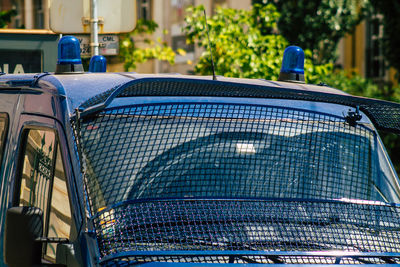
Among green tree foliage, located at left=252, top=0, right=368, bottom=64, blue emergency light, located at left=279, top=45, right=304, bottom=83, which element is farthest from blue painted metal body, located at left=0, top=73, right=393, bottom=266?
green tree foliage, located at left=252, top=0, right=368, bottom=64

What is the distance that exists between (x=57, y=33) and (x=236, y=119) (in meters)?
4.04

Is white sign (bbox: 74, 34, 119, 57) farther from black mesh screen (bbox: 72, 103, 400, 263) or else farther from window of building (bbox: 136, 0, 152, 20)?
window of building (bbox: 136, 0, 152, 20)

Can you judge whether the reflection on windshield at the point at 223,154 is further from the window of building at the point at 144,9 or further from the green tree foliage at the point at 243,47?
the window of building at the point at 144,9

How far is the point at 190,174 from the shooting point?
11.2 feet

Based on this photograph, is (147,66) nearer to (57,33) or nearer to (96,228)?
(57,33)

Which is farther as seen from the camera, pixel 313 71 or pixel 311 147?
pixel 313 71

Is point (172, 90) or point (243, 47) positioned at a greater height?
point (243, 47)

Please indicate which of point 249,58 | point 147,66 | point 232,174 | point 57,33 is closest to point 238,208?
point 232,174

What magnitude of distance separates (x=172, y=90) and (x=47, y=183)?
728mm

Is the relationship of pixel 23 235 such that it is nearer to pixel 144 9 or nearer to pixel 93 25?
pixel 93 25

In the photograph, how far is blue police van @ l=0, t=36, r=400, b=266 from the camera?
298 cm

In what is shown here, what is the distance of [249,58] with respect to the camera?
9.26m

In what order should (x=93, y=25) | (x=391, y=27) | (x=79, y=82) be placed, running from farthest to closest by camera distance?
(x=391, y=27), (x=93, y=25), (x=79, y=82)

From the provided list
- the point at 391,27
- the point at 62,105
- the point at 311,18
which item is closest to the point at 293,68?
the point at 62,105
